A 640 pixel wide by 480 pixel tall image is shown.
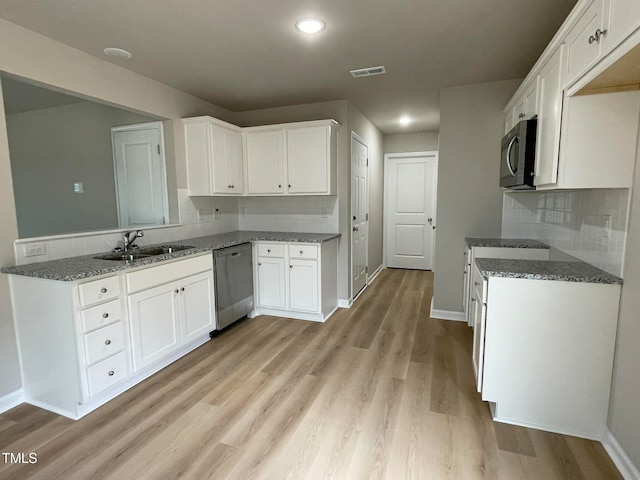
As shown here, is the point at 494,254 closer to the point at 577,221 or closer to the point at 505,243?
the point at 505,243

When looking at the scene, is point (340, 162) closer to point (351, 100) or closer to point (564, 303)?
point (351, 100)

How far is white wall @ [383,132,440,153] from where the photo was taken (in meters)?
5.77

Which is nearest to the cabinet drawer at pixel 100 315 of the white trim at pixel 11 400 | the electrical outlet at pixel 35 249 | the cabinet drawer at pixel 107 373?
the cabinet drawer at pixel 107 373

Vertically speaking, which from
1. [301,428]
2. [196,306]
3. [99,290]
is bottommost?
[301,428]

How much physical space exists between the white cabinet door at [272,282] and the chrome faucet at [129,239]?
4.06 ft

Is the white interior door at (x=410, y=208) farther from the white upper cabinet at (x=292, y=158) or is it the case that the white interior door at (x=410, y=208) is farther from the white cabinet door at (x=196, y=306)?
the white cabinet door at (x=196, y=306)

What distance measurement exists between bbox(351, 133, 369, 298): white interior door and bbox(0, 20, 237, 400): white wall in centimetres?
239

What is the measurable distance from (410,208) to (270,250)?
339 centimetres

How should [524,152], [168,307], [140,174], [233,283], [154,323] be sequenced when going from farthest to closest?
[140,174] → [233,283] → [168,307] → [154,323] → [524,152]

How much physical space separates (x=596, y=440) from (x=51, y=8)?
3963 millimetres

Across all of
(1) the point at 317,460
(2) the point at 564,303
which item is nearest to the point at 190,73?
(1) the point at 317,460

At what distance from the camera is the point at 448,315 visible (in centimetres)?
364

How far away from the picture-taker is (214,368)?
2.62 metres

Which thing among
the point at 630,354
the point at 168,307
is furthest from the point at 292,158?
the point at 630,354
